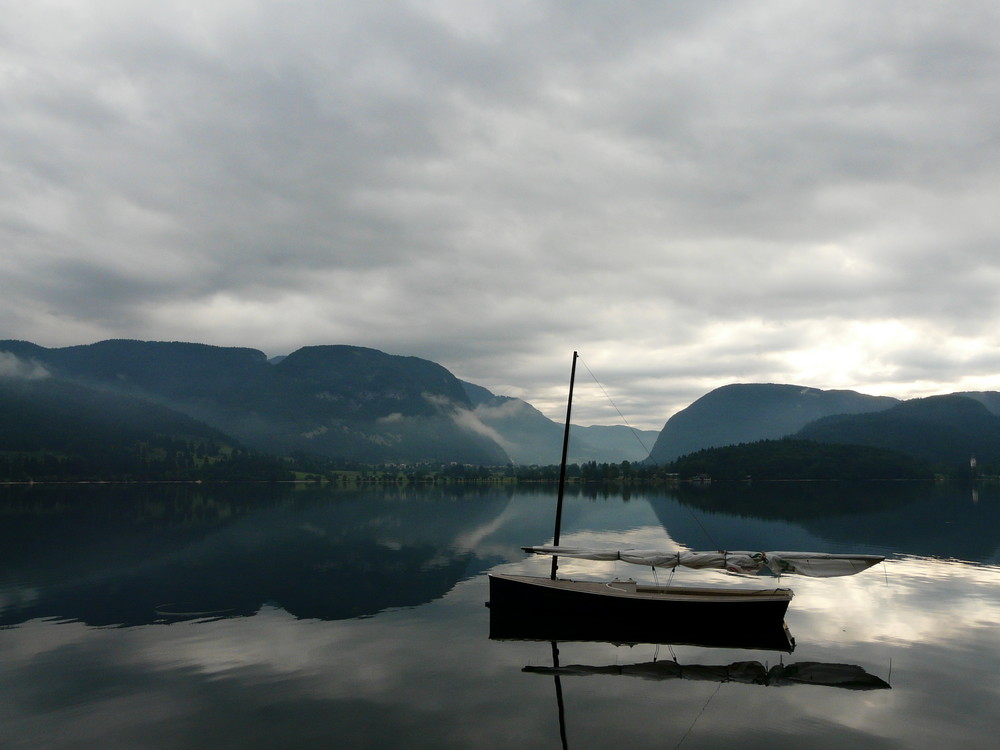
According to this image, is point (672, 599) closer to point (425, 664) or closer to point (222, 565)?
point (425, 664)

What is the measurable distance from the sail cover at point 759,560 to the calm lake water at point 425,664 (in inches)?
152

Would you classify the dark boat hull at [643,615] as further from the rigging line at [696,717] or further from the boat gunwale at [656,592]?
the rigging line at [696,717]

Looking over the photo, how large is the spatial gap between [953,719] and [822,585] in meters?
30.3

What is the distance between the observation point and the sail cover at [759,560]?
3744 cm

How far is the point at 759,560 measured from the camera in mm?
38969

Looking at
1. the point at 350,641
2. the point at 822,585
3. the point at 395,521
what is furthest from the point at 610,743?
the point at 395,521

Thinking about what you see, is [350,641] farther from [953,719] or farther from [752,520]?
[752,520]

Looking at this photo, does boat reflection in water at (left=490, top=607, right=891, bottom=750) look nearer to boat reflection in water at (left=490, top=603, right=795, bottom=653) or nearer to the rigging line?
boat reflection in water at (left=490, top=603, right=795, bottom=653)

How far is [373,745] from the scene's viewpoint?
2219cm

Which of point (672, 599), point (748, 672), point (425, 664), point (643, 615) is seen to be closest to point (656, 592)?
point (643, 615)

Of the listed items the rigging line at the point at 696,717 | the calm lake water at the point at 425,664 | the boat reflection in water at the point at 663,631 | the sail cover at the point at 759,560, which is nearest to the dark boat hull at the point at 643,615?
the boat reflection in water at the point at 663,631

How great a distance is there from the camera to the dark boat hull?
35.1 meters

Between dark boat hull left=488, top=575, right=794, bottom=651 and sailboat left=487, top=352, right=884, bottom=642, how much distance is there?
0.18ft

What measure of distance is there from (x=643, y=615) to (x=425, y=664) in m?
12.8
